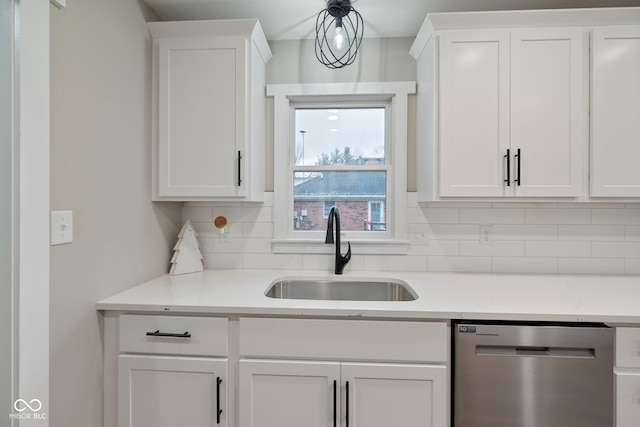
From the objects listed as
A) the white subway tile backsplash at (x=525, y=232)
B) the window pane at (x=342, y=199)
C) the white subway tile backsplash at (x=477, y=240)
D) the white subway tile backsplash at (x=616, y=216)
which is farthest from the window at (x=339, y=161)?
the white subway tile backsplash at (x=616, y=216)

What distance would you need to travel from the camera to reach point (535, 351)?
1198 millimetres

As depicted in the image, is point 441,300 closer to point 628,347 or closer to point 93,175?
point 628,347

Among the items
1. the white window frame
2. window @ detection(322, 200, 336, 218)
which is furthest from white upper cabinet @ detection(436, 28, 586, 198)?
window @ detection(322, 200, 336, 218)

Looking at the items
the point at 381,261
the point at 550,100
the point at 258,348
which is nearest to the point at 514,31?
the point at 550,100

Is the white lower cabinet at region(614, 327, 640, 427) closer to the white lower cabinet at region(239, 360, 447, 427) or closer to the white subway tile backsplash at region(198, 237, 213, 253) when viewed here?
the white lower cabinet at region(239, 360, 447, 427)

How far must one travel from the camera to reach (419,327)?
1.20 metres

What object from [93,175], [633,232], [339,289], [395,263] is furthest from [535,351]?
[93,175]

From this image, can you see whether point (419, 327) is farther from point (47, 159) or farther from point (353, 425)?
point (47, 159)

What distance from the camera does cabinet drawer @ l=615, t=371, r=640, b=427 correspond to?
115cm

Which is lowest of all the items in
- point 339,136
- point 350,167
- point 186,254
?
point 186,254

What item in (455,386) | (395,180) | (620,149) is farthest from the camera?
(395,180)

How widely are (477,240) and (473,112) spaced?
0.76m

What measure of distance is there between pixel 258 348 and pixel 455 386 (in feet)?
2.55

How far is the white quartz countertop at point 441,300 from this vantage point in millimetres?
1183
